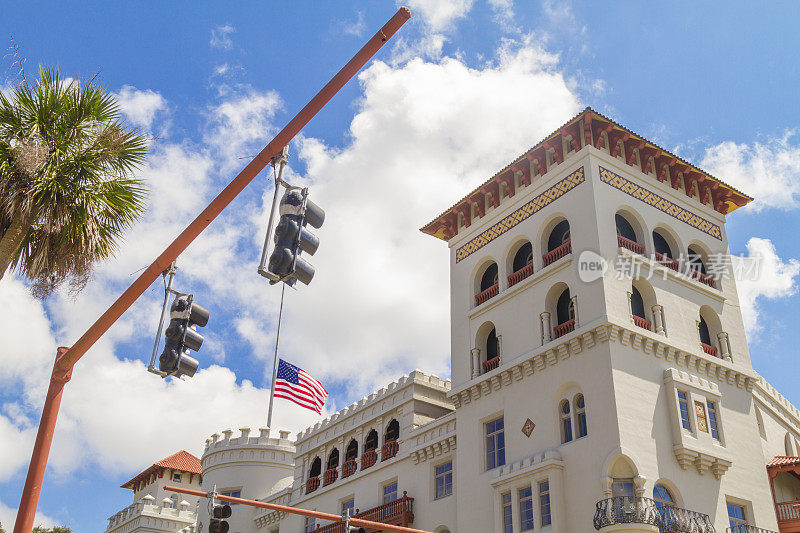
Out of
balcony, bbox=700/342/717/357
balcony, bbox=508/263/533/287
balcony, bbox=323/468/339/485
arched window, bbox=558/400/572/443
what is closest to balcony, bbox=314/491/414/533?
balcony, bbox=323/468/339/485

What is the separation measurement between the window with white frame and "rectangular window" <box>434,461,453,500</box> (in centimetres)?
594

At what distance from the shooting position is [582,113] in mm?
29172

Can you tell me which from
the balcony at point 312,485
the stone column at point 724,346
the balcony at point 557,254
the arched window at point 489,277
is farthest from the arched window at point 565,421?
the balcony at point 312,485

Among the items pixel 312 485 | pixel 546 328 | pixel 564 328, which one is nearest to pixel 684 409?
pixel 564 328

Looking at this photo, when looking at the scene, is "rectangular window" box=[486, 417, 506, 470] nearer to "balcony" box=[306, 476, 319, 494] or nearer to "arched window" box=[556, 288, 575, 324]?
"arched window" box=[556, 288, 575, 324]

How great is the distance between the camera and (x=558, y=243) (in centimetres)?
3003

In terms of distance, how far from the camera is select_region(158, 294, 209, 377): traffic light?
10219 millimetres

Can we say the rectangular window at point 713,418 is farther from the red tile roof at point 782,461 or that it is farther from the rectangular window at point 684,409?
the red tile roof at point 782,461

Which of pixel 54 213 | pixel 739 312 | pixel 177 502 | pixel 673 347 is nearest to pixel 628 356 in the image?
pixel 673 347

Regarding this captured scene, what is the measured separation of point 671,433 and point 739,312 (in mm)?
8062

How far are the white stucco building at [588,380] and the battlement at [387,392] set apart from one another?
0.41 ft

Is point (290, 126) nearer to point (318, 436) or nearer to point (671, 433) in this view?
A: point (671, 433)

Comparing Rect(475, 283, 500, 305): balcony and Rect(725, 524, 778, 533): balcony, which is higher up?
Rect(475, 283, 500, 305): balcony

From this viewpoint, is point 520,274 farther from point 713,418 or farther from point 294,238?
point 294,238
